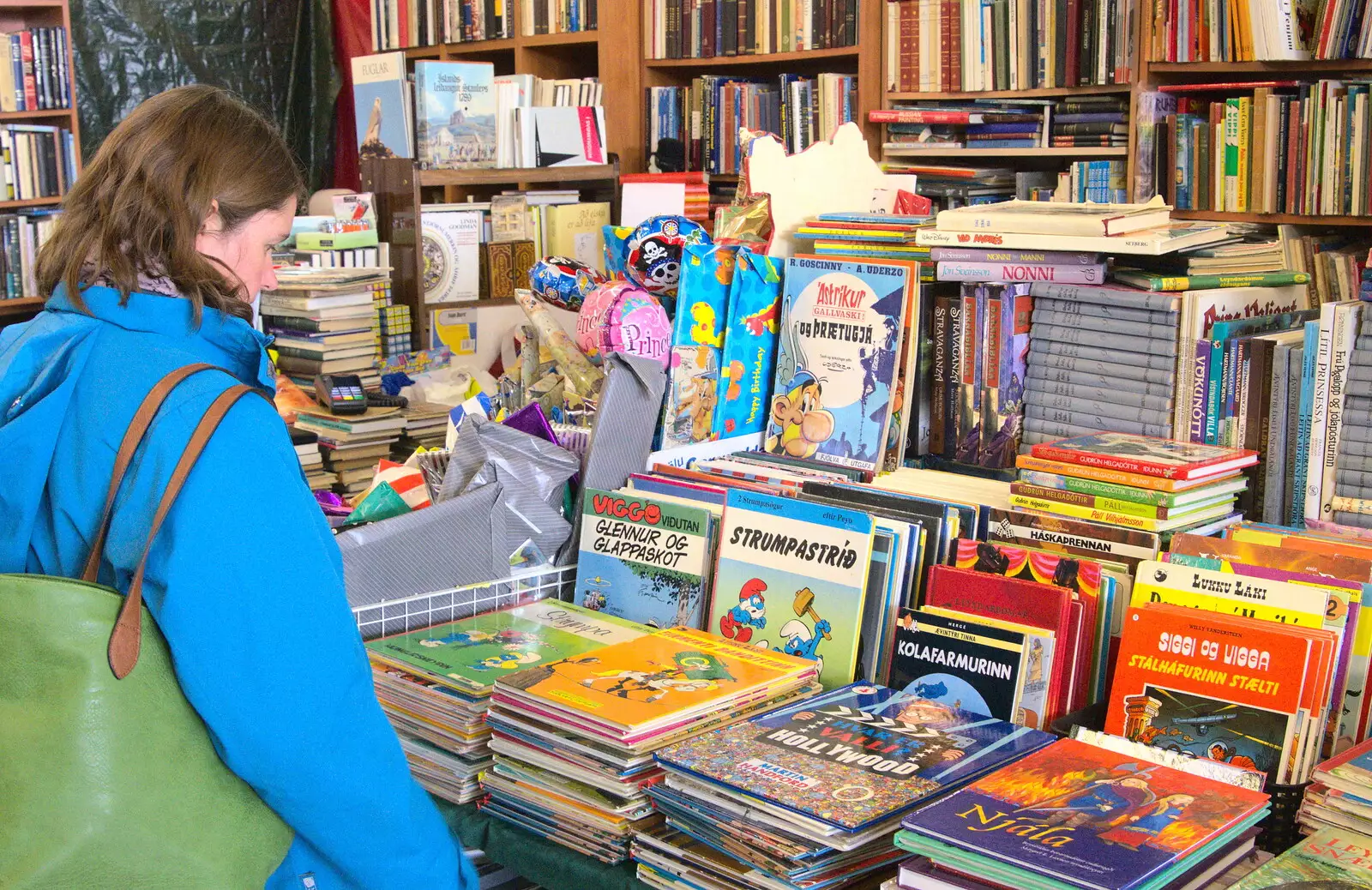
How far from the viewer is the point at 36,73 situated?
5.08 meters

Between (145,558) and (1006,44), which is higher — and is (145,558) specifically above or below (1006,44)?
below

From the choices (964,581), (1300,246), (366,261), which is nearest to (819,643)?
(964,581)

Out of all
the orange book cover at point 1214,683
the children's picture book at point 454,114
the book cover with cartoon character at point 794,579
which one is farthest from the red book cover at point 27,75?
the orange book cover at point 1214,683

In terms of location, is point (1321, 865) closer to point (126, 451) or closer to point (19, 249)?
point (126, 451)

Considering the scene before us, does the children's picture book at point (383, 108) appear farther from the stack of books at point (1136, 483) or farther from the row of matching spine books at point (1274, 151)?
the stack of books at point (1136, 483)

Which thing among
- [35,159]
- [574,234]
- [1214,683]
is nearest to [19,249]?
[35,159]

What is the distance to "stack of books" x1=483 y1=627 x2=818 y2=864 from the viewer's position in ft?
5.06

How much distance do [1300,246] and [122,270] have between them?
10.7 ft

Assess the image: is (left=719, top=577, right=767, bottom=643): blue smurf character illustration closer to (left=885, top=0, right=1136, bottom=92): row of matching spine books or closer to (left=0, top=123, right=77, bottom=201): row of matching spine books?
(left=885, top=0, right=1136, bottom=92): row of matching spine books

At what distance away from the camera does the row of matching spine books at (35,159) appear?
5047 mm

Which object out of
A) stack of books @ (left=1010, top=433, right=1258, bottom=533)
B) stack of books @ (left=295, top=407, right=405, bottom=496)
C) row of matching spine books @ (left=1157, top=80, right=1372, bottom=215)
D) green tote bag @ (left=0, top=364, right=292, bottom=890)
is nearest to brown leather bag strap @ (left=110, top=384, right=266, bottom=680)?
green tote bag @ (left=0, top=364, right=292, bottom=890)

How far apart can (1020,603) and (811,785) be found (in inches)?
15.9

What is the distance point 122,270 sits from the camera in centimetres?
115

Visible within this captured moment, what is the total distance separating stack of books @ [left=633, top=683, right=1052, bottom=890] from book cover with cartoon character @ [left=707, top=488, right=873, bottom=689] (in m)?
0.15
